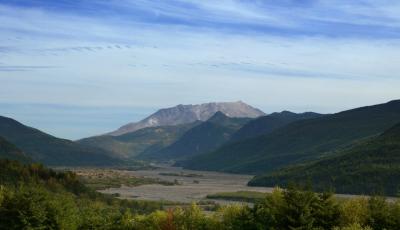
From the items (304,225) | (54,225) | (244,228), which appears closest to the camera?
(304,225)

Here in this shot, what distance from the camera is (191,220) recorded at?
12162cm

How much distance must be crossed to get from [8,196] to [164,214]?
3061 centimetres

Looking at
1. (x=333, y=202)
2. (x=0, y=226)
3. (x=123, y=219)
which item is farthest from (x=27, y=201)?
(x=333, y=202)

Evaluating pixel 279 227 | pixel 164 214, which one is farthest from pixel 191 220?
pixel 279 227

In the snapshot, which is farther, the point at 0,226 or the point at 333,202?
the point at 0,226

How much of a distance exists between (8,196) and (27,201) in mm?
7925

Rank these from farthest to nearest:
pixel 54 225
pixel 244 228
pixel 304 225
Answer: pixel 54 225
pixel 244 228
pixel 304 225

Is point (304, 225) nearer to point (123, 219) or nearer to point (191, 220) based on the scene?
point (191, 220)

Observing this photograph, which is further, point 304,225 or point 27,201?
point 27,201

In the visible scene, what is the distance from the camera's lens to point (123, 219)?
405ft

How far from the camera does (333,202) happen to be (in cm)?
11031

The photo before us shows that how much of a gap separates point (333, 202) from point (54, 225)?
50.6 meters

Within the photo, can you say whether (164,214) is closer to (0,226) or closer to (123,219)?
(123,219)

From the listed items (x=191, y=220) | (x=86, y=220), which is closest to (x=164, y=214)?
(x=191, y=220)
